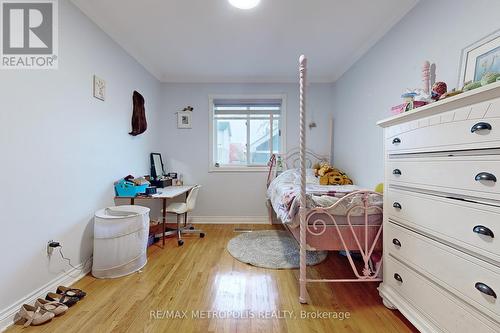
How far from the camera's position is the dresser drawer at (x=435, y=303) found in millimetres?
1022

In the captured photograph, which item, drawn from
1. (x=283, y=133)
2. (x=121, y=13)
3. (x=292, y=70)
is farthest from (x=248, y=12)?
(x=283, y=133)

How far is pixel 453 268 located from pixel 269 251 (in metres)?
1.80

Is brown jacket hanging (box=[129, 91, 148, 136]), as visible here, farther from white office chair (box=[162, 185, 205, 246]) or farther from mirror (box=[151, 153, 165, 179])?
white office chair (box=[162, 185, 205, 246])

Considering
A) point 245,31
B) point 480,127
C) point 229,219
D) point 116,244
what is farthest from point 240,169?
point 480,127

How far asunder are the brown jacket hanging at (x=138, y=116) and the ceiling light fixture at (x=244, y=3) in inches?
70.8

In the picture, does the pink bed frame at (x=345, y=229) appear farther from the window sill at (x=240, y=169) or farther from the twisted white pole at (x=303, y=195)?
the window sill at (x=240, y=169)

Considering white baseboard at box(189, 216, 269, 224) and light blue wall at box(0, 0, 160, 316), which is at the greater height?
light blue wall at box(0, 0, 160, 316)

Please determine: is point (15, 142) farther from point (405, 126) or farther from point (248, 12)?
point (405, 126)

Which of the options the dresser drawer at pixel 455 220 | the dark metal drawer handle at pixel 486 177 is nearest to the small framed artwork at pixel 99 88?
the dresser drawer at pixel 455 220

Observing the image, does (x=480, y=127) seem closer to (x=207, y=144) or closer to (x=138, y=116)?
(x=138, y=116)

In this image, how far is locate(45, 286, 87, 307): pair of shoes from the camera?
167 centimetres

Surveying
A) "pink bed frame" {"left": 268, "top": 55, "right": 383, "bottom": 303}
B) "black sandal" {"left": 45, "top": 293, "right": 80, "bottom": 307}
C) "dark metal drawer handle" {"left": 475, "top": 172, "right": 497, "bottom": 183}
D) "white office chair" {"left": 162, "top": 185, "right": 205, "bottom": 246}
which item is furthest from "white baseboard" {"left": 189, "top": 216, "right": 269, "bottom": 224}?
"dark metal drawer handle" {"left": 475, "top": 172, "right": 497, "bottom": 183}

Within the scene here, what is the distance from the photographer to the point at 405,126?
147 cm

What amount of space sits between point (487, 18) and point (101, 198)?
3.40 m
